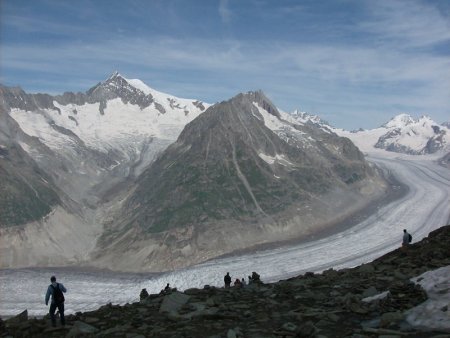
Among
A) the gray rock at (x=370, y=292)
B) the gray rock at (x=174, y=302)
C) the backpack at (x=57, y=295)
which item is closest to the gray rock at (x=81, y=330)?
the backpack at (x=57, y=295)

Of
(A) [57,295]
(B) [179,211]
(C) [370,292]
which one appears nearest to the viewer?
(C) [370,292]

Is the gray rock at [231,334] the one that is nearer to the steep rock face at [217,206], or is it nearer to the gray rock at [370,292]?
the gray rock at [370,292]

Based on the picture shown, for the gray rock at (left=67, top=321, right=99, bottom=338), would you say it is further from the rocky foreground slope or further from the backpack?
the backpack

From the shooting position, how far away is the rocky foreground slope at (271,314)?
17.8 meters

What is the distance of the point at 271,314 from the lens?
2094 cm

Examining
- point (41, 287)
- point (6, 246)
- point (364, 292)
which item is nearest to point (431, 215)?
point (41, 287)

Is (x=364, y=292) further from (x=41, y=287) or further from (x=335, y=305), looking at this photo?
(x=41, y=287)

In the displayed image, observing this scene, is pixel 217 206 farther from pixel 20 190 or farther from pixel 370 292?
pixel 370 292

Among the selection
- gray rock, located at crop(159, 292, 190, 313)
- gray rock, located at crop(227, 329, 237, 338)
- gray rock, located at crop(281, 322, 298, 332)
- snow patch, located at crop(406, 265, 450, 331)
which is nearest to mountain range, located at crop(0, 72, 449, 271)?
gray rock, located at crop(159, 292, 190, 313)

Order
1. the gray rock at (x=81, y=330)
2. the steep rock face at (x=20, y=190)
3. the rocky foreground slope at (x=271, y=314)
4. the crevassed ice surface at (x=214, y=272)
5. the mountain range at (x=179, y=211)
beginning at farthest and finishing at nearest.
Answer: the steep rock face at (x=20, y=190) < the mountain range at (x=179, y=211) < the crevassed ice surface at (x=214, y=272) < the gray rock at (x=81, y=330) < the rocky foreground slope at (x=271, y=314)

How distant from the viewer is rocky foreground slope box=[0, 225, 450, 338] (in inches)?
702

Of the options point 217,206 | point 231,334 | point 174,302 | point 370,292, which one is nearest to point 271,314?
point 231,334

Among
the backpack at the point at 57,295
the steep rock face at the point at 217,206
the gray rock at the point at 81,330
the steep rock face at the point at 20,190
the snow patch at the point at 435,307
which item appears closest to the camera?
the snow patch at the point at 435,307

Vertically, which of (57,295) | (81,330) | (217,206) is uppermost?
(217,206)
